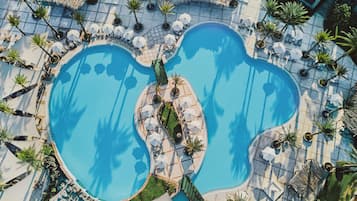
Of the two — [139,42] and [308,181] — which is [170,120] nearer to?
[139,42]

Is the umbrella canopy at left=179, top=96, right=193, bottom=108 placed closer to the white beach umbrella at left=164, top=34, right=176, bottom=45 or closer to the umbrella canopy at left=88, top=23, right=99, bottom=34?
the white beach umbrella at left=164, top=34, right=176, bottom=45

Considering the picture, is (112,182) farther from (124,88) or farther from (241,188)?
(241,188)

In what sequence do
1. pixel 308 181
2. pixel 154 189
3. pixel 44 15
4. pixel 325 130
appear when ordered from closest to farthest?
pixel 308 181
pixel 154 189
pixel 325 130
pixel 44 15

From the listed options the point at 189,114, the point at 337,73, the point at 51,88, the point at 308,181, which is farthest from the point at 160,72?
the point at 337,73

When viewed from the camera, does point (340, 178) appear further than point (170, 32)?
No

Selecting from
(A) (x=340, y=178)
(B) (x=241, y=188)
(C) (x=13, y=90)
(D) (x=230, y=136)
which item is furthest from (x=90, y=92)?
(A) (x=340, y=178)

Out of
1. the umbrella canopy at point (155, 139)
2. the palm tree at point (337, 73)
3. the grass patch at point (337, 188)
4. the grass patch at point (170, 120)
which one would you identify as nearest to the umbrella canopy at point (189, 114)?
the grass patch at point (170, 120)

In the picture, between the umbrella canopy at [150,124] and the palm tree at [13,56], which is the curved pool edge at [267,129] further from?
the palm tree at [13,56]
